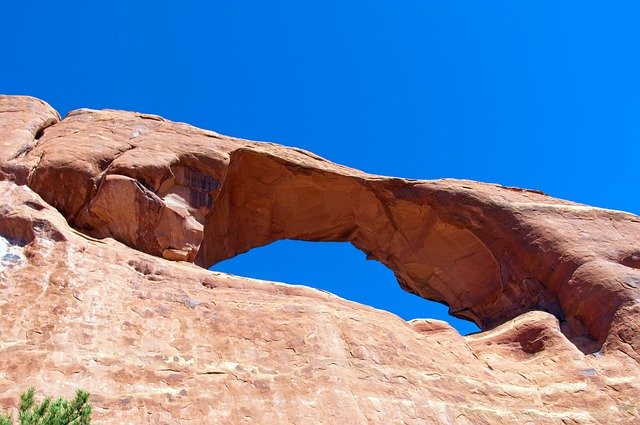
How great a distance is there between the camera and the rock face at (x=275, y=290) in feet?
41.3

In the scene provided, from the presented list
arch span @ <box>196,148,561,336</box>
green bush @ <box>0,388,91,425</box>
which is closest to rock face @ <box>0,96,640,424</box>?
arch span @ <box>196,148,561,336</box>

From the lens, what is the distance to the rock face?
1260 cm

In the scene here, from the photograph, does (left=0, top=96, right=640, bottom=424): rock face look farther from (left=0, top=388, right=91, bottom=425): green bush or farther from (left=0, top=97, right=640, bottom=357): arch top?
(left=0, top=388, right=91, bottom=425): green bush

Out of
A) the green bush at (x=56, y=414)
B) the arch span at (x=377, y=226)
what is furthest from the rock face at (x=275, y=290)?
the green bush at (x=56, y=414)

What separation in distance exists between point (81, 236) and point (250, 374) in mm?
4648

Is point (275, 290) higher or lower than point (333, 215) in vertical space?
lower

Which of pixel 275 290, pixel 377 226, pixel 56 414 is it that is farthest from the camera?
pixel 377 226

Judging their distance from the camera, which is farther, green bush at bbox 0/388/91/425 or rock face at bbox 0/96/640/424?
rock face at bbox 0/96/640/424

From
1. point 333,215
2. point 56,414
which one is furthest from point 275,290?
point 56,414

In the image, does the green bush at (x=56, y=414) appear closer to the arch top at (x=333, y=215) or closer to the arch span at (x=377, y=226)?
the arch top at (x=333, y=215)

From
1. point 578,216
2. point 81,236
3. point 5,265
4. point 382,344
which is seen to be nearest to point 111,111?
point 81,236

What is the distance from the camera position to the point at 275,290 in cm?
1619

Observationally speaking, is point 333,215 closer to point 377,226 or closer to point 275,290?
point 377,226

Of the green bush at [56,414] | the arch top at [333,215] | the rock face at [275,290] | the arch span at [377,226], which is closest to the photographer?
the green bush at [56,414]
